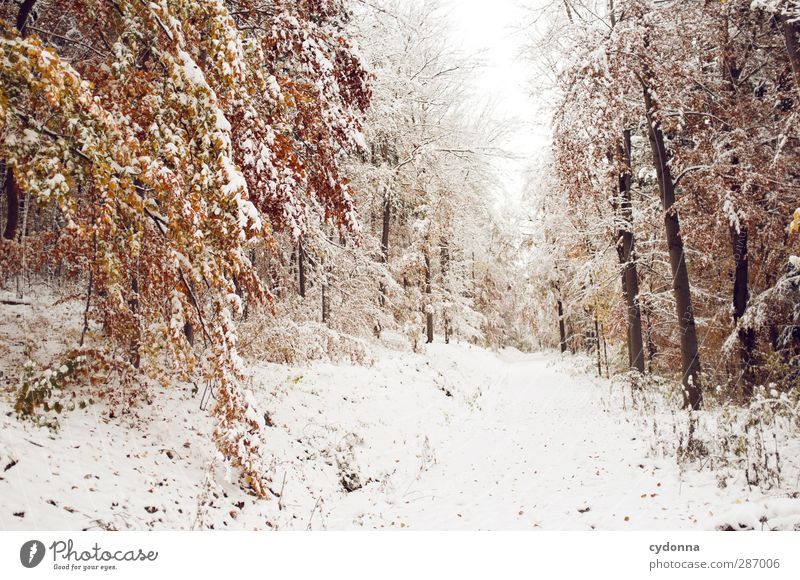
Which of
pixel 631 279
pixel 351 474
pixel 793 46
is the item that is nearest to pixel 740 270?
pixel 631 279

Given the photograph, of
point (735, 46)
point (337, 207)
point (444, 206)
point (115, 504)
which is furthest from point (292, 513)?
point (444, 206)

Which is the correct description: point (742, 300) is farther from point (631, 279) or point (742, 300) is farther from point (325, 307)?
point (325, 307)

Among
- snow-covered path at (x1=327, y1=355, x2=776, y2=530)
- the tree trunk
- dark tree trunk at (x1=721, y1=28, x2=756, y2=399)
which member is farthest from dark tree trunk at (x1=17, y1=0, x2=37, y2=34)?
the tree trunk

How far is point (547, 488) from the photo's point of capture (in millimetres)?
5008

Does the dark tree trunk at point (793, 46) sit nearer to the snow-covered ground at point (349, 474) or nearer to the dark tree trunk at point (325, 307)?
the snow-covered ground at point (349, 474)

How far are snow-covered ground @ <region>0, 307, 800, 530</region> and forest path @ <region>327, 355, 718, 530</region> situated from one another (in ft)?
0.08

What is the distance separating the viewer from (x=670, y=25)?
7.03 metres

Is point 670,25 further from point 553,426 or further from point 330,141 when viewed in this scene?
point 553,426

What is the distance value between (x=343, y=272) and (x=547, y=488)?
9.50 m

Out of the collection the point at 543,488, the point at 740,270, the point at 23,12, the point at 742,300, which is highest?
the point at 23,12

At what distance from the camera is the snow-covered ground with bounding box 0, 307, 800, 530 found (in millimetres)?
3508

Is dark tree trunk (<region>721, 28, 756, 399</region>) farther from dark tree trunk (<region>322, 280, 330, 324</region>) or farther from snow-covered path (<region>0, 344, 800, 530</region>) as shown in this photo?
dark tree trunk (<region>322, 280, 330, 324</region>)

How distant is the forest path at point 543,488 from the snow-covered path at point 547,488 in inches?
0.4

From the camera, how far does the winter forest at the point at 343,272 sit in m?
3.32
